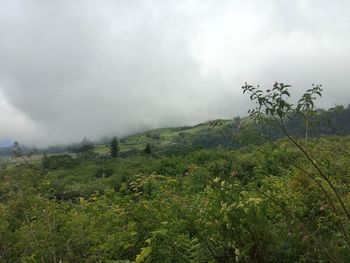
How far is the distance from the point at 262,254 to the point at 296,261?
36cm

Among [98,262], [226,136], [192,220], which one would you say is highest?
[226,136]

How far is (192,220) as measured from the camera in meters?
5.04

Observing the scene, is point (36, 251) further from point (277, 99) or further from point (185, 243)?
point (277, 99)

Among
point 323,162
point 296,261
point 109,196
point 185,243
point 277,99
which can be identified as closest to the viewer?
point 277,99

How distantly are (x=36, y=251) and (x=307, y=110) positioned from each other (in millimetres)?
4065

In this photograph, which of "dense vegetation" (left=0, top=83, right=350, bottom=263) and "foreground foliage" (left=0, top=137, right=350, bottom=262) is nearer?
"dense vegetation" (left=0, top=83, right=350, bottom=263)

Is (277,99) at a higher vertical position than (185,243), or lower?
higher

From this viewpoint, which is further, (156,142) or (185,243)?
(156,142)

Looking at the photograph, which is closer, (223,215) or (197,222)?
(223,215)

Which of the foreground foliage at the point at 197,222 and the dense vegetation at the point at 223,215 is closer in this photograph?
the dense vegetation at the point at 223,215

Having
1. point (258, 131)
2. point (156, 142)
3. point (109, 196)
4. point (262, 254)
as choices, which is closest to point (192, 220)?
point (262, 254)

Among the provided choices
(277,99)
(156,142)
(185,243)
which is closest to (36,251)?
(185,243)

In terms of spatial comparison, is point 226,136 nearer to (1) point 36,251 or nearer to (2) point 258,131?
(2) point 258,131

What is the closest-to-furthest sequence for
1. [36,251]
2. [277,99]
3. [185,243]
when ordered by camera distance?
[277,99], [185,243], [36,251]
